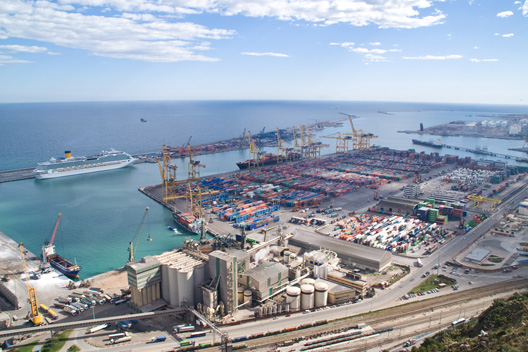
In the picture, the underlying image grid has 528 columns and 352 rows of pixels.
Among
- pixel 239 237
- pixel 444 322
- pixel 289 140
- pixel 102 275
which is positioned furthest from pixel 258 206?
pixel 289 140

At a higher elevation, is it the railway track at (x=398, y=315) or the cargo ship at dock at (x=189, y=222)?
the cargo ship at dock at (x=189, y=222)

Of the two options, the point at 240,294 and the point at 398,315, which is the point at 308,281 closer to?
the point at 240,294

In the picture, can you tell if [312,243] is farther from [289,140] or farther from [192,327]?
[289,140]

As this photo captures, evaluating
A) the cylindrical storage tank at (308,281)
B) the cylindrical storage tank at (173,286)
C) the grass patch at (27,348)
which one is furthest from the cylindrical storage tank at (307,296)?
the grass patch at (27,348)

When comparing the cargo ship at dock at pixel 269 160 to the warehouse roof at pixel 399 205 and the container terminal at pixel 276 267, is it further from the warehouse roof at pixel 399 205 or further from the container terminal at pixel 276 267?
the warehouse roof at pixel 399 205

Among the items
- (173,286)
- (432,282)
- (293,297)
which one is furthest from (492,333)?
(173,286)

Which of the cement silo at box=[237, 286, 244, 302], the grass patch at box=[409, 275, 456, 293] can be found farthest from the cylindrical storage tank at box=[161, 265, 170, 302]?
the grass patch at box=[409, 275, 456, 293]

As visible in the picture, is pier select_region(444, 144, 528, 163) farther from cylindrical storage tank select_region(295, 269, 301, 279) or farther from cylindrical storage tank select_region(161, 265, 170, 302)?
cylindrical storage tank select_region(161, 265, 170, 302)
